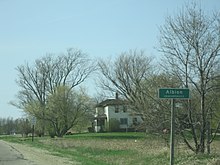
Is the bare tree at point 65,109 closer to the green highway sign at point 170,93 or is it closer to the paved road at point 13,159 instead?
the paved road at point 13,159

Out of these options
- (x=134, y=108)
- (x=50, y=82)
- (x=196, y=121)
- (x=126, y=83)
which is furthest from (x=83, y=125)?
(x=196, y=121)

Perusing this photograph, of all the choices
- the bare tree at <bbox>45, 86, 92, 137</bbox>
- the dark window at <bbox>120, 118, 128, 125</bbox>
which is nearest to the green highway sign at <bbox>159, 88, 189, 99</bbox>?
the bare tree at <bbox>45, 86, 92, 137</bbox>

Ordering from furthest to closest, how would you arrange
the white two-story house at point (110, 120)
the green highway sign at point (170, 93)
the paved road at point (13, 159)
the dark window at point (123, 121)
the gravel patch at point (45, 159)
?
the dark window at point (123, 121)
the white two-story house at point (110, 120)
the gravel patch at point (45, 159)
the paved road at point (13, 159)
the green highway sign at point (170, 93)

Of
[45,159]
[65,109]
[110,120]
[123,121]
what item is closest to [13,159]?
[45,159]

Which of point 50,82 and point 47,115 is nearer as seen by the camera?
point 47,115

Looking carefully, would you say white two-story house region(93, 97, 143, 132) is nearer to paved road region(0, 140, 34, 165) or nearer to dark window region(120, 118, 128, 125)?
dark window region(120, 118, 128, 125)

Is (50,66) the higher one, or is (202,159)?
(50,66)

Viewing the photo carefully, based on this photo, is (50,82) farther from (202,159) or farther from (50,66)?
(202,159)

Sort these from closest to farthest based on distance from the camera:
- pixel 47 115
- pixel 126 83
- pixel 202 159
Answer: pixel 202 159 < pixel 126 83 < pixel 47 115

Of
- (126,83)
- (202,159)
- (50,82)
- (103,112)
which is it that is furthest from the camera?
(103,112)

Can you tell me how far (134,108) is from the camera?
25.6 metres

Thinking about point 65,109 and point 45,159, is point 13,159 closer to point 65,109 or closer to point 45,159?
point 45,159

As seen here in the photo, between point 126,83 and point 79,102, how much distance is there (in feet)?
85.0

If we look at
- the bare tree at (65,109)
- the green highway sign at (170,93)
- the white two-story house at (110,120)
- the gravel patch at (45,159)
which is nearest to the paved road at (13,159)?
the gravel patch at (45,159)
